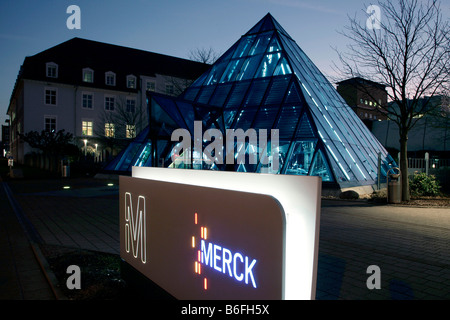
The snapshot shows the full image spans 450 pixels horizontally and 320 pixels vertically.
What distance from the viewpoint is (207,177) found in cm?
326

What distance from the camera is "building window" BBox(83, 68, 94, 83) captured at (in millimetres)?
42781

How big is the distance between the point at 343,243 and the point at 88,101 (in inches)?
1667

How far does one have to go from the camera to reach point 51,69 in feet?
132

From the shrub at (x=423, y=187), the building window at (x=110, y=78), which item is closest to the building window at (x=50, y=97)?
the building window at (x=110, y=78)

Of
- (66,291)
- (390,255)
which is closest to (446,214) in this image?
(390,255)

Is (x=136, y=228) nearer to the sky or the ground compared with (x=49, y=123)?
nearer to the ground

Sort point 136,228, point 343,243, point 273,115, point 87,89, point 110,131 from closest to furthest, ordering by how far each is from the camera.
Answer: point 136,228 → point 343,243 → point 273,115 → point 110,131 → point 87,89

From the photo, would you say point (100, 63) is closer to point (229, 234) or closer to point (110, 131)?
point (110, 131)

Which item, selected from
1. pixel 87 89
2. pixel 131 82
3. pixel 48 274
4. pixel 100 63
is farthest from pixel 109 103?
pixel 48 274

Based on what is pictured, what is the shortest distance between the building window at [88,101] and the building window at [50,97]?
3429 mm

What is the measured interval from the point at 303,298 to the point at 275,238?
43 cm

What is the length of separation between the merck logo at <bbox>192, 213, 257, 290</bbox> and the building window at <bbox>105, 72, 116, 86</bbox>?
150 feet

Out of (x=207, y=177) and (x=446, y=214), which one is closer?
(x=207, y=177)
